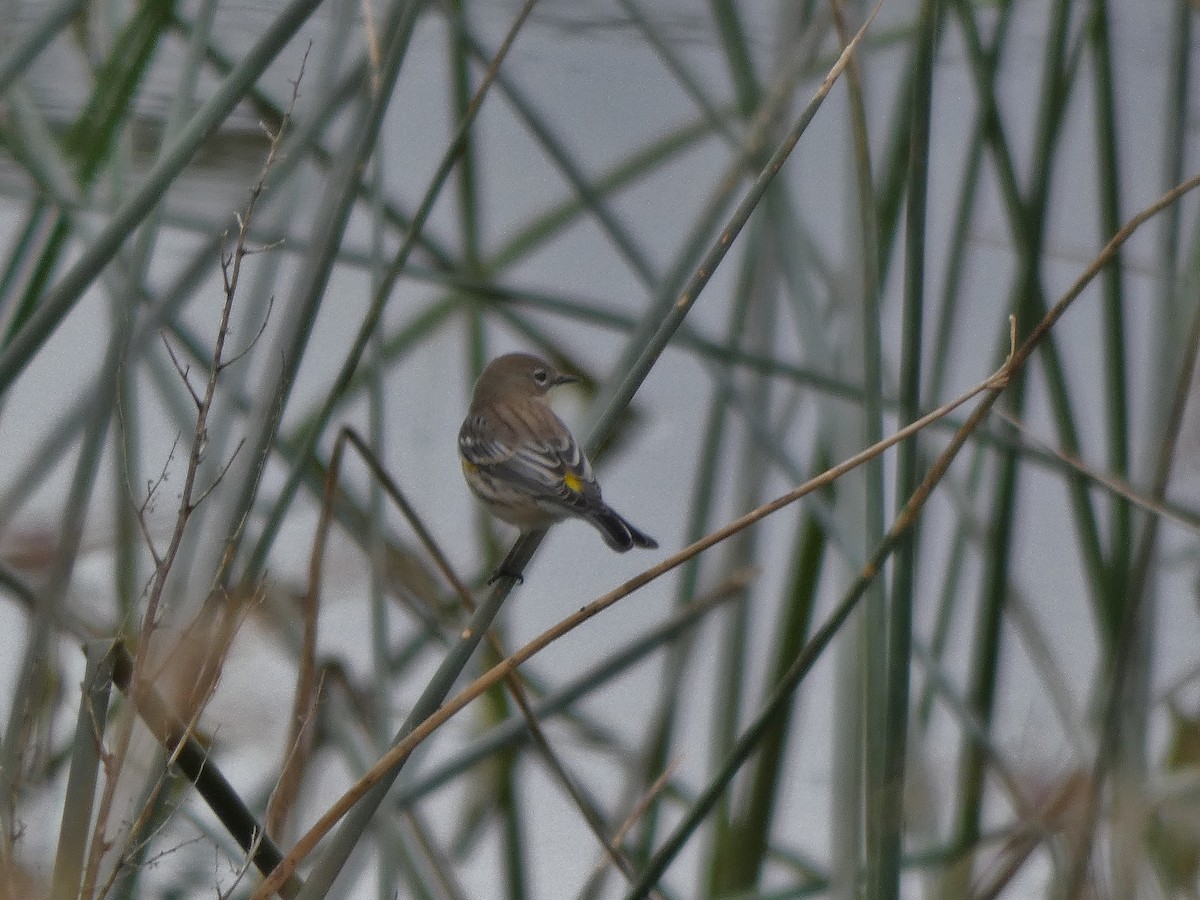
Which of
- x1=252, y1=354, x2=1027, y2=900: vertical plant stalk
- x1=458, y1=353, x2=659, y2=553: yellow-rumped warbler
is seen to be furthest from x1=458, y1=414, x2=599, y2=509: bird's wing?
x1=252, y1=354, x2=1027, y2=900: vertical plant stalk

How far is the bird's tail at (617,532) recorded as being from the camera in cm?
170

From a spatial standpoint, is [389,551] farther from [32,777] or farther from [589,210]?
[32,777]

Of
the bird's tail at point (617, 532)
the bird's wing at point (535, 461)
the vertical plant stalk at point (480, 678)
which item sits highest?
the bird's wing at point (535, 461)

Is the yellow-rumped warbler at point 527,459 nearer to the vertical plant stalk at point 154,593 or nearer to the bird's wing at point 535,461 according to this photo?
the bird's wing at point 535,461

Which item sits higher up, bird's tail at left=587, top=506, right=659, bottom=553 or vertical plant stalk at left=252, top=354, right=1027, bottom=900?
bird's tail at left=587, top=506, right=659, bottom=553

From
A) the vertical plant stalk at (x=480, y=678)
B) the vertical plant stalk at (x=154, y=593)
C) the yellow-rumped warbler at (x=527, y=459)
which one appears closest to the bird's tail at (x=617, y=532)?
the yellow-rumped warbler at (x=527, y=459)

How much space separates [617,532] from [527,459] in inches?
11.7

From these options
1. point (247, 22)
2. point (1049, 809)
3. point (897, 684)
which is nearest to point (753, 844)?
point (1049, 809)

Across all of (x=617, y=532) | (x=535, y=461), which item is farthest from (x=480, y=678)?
(x=535, y=461)

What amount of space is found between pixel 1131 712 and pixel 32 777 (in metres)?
1.17

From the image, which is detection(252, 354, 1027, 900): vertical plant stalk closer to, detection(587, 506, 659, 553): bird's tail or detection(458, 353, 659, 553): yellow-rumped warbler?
detection(458, 353, 659, 553): yellow-rumped warbler

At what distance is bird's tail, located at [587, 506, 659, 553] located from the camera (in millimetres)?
1703

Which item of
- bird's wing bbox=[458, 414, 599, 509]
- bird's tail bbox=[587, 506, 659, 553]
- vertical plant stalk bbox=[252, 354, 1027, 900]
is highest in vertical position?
bird's wing bbox=[458, 414, 599, 509]

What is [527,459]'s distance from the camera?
1.96 meters
